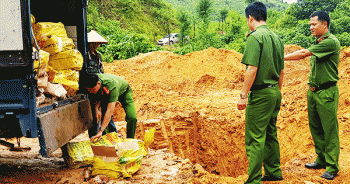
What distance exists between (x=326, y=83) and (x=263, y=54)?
1157 mm

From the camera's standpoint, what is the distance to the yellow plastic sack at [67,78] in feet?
12.2

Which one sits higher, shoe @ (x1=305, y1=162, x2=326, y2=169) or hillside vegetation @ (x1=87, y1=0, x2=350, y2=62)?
hillside vegetation @ (x1=87, y1=0, x2=350, y2=62)

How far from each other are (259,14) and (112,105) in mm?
2313

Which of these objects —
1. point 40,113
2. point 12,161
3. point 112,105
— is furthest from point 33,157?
point 40,113

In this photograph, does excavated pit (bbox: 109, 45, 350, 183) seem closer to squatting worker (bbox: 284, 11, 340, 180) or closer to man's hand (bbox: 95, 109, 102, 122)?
squatting worker (bbox: 284, 11, 340, 180)

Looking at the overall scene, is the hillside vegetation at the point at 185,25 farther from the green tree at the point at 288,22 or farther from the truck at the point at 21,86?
the truck at the point at 21,86

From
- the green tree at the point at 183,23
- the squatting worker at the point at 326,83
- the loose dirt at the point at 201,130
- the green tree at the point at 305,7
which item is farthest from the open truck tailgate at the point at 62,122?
the green tree at the point at 305,7

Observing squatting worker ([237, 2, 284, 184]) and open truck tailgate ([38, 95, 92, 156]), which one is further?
squatting worker ([237, 2, 284, 184])

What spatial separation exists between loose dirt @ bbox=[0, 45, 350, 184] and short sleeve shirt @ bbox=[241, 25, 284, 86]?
130cm

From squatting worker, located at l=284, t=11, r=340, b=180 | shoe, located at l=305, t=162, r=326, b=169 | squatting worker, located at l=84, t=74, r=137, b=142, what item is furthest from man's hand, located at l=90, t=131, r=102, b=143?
shoe, located at l=305, t=162, r=326, b=169

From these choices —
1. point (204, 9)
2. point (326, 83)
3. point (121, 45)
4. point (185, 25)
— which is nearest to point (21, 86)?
point (326, 83)

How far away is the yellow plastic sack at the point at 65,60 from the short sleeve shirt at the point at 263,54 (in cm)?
210

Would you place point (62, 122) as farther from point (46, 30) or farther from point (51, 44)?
point (46, 30)

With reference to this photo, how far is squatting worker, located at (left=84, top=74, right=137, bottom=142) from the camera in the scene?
415 centimetres
